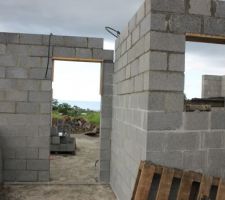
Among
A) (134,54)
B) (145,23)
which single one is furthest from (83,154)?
(145,23)

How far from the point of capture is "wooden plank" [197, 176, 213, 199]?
4039 mm

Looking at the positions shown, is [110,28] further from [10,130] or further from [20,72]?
[10,130]

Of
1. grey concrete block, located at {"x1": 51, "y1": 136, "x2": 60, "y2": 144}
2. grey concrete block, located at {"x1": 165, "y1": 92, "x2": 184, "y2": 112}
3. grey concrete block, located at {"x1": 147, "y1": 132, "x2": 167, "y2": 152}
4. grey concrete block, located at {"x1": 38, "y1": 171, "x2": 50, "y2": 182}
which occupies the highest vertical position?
grey concrete block, located at {"x1": 165, "y1": 92, "x2": 184, "y2": 112}

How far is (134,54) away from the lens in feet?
17.7

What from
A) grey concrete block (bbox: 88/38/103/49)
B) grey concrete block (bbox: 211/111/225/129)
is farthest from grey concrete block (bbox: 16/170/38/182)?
grey concrete block (bbox: 211/111/225/129)

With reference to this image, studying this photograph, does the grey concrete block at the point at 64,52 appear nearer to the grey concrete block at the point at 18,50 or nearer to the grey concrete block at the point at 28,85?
the grey concrete block at the point at 18,50

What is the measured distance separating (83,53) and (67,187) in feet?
8.94

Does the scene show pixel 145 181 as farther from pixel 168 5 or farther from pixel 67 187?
pixel 67 187

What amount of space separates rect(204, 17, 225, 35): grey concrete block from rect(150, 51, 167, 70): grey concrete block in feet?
2.23

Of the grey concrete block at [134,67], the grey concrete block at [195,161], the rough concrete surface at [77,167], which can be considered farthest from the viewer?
the rough concrete surface at [77,167]

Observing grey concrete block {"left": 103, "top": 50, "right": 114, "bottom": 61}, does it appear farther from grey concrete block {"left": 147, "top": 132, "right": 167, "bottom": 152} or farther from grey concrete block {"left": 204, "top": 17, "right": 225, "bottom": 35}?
grey concrete block {"left": 147, "top": 132, "right": 167, "bottom": 152}

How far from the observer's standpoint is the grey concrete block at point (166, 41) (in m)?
4.45

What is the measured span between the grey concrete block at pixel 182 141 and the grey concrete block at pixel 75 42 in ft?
11.8

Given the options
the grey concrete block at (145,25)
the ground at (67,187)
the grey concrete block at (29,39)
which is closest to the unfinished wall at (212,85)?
Answer: the ground at (67,187)
